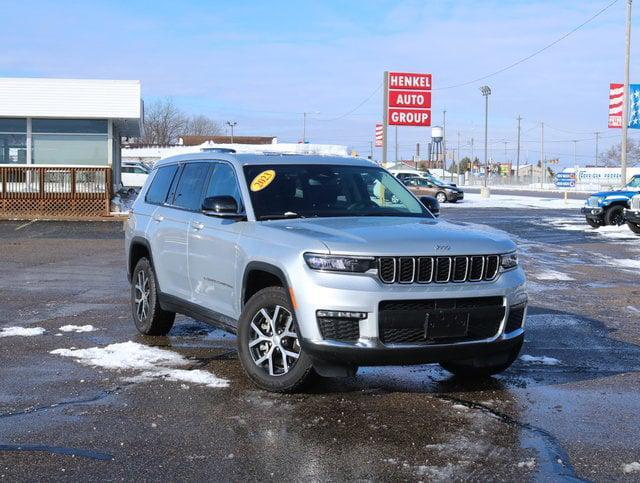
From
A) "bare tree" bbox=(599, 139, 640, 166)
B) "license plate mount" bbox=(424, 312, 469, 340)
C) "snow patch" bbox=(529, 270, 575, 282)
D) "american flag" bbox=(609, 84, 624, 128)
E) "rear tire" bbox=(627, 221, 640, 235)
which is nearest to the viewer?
"license plate mount" bbox=(424, 312, 469, 340)

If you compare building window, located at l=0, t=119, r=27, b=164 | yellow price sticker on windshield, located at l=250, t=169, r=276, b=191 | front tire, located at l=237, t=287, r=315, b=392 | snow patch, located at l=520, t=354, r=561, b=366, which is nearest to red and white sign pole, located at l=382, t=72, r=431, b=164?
building window, located at l=0, t=119, r=27, b=164

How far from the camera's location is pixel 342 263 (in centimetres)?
558

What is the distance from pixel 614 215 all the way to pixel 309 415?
22282 mm

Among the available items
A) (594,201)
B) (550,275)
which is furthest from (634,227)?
(550,275)

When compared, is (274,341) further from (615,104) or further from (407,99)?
(615,104)

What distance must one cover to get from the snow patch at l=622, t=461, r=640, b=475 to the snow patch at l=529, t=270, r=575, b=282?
29.8 ft

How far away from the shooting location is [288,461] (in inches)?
186

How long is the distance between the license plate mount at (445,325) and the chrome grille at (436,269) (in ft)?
0.78

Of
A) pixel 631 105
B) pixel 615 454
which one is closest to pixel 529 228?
pixel 631 105

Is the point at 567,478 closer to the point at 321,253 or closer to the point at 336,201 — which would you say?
the point at 321,253

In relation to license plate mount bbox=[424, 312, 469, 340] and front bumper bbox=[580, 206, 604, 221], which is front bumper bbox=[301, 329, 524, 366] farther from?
front bumper bbox=[580, 206, 604, 221]

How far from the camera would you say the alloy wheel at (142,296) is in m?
8.34

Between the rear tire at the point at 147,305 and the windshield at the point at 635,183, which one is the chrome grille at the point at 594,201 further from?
the rear tire at the point at 147,305

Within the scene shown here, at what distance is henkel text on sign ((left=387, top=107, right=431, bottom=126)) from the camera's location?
32.8 meters
